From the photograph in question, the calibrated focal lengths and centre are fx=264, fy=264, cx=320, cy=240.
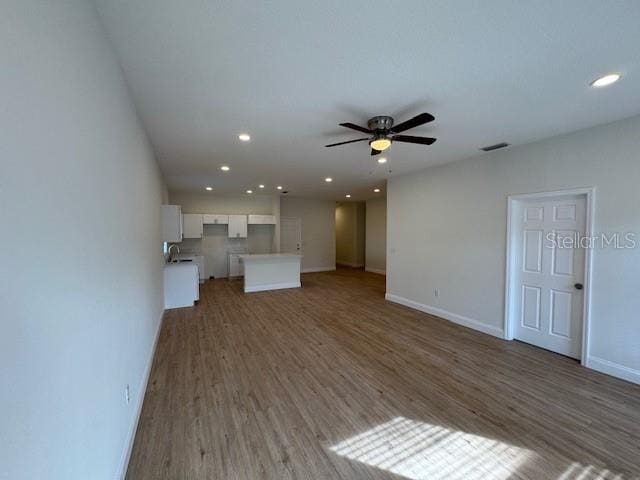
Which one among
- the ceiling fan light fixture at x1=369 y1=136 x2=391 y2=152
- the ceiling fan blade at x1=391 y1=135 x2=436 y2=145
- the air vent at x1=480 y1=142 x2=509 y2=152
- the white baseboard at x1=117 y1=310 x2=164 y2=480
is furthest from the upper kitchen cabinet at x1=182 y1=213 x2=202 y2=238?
the air vent at x1=480 y1=142 x2=509 y2=152

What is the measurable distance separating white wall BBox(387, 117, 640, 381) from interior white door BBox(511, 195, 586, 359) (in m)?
0.19

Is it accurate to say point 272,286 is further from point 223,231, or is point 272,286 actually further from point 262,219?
point 223,231

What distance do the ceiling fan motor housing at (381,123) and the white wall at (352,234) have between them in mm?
8191

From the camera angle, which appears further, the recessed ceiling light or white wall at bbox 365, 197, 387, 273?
white wall at bbox 365, 197, 387, 273

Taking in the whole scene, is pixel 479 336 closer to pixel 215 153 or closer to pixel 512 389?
pixel 512 389

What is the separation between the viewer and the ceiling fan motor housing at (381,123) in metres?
2.61

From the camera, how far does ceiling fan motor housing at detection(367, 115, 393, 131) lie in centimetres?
261

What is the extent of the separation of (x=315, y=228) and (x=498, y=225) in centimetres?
653

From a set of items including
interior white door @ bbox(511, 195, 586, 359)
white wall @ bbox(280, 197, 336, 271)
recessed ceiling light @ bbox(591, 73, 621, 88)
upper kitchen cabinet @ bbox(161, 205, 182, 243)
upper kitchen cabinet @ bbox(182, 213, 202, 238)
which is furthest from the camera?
white wall @ bbox(280, 197, 336, 271)

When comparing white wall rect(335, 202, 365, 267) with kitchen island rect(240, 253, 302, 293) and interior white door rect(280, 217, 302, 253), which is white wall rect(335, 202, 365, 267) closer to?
interior white door rect(280, 217, 302, 253)

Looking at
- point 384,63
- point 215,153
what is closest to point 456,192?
point 384,63

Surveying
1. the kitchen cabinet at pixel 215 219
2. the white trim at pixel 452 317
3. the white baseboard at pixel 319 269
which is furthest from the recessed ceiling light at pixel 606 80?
the white baseboard at pixel 319 269

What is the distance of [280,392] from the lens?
254 cm

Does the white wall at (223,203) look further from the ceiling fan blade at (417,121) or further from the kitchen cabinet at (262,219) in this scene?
the ceiling fan blade at (417,121)
